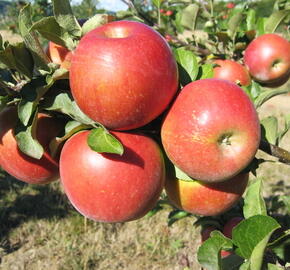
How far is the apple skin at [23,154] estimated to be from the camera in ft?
2.57

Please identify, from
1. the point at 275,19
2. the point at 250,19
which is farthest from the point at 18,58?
the point at 250,19

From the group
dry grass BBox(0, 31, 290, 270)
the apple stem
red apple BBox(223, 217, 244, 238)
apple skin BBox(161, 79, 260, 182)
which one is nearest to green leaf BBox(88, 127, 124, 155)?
apple skin BBox(161, 79, 260, 182)

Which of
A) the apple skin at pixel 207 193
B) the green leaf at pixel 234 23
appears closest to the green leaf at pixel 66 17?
the apple skin at pixel 207 193

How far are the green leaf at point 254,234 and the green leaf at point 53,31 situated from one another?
1.51ft

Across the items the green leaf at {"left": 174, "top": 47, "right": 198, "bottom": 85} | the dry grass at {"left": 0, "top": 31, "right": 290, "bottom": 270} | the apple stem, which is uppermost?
the green leaf at {"left": 174, "top": 47, "right": 198, "bottom": 85}

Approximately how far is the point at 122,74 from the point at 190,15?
153 cm

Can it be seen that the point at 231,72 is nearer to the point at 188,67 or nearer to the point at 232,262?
the point at 188,67

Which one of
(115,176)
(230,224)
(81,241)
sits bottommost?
(81,241)

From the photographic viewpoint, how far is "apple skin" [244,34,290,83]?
1.49 meters

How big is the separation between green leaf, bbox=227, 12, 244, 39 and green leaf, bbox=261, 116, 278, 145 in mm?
866

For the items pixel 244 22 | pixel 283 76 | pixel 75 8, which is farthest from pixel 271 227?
pixel 75 8

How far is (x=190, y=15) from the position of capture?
201cm

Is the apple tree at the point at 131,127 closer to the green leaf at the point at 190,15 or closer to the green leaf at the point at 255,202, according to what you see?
the green leaf at the point at 255,202

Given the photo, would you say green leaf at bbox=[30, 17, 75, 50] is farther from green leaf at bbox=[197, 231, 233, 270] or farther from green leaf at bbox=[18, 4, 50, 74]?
green leaf at bbox=[197, 231, 233, 270]
